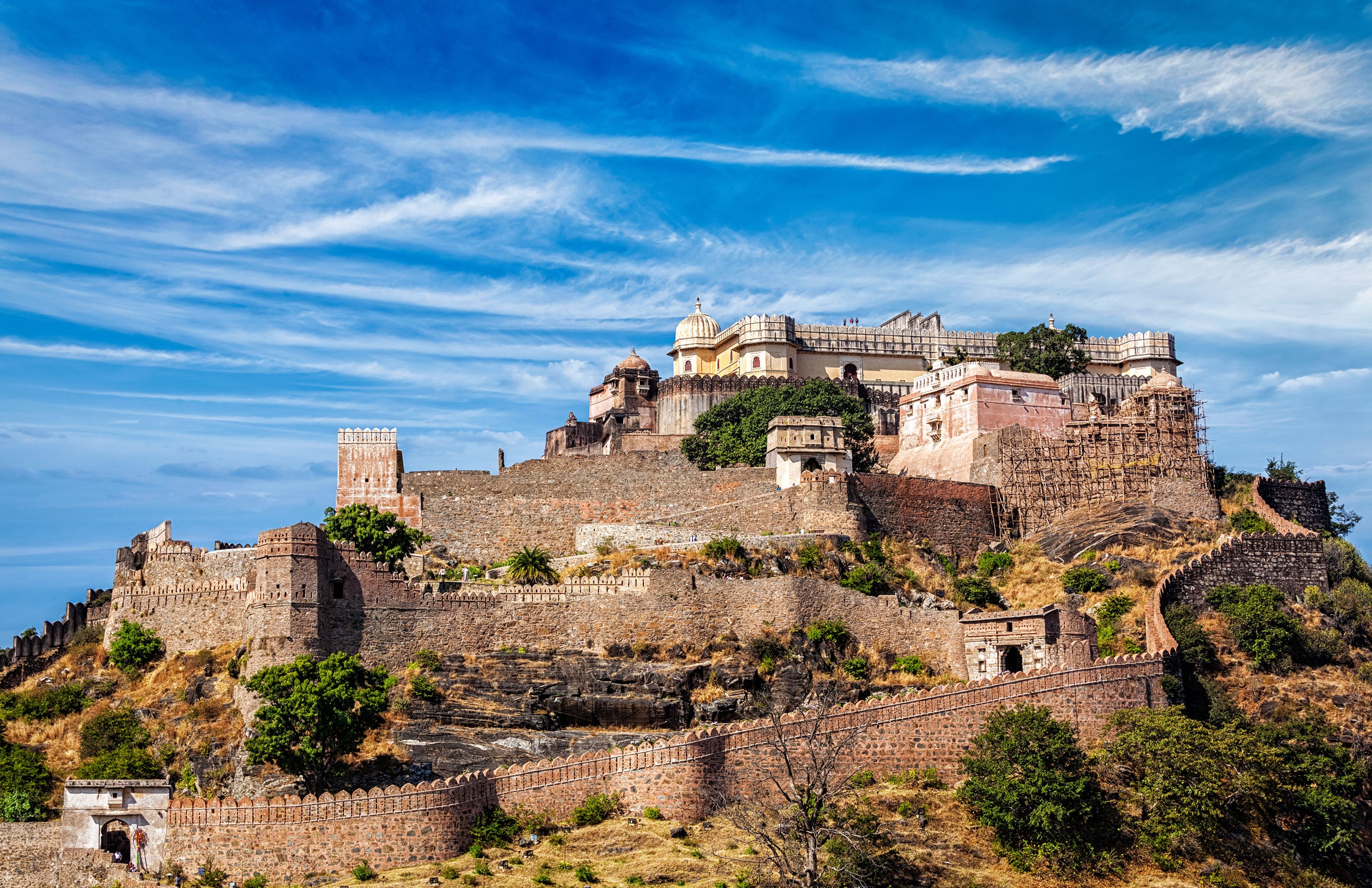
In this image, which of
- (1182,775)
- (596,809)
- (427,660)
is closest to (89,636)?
(427,660)

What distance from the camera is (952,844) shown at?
41562 millimetres

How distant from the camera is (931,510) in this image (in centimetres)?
6488

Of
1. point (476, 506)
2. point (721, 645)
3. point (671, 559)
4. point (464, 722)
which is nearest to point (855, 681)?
point (721, 645)

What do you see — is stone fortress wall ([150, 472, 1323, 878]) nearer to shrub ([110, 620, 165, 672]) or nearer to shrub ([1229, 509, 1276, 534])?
shrub ([1229, 509, 1276, 534])

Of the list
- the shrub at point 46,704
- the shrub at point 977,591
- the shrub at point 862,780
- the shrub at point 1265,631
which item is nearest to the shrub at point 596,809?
the shrub at point 862,780

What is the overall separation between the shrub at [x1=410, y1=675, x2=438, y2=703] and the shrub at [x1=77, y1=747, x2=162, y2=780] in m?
8.01

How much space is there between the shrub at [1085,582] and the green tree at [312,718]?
1072 inches

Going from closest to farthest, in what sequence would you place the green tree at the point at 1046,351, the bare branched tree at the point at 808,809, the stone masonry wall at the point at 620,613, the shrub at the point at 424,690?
the bare branched tree at the point at 808,809 → the shrub at the point at 424,690 → the stone masonry wall at the point at 620,613 → the green tree at the point at 1046,351

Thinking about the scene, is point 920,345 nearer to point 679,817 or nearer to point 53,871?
point 679,817

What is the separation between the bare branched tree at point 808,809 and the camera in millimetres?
38906

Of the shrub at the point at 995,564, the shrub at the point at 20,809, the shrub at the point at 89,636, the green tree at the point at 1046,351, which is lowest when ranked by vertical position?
the shrub at the point at 20,809

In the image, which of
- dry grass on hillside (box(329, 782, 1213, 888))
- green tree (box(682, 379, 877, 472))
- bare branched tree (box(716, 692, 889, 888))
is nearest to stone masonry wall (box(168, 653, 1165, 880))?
bare branched tree (box(716, 692, 889, 888))

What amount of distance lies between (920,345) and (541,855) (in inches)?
2013

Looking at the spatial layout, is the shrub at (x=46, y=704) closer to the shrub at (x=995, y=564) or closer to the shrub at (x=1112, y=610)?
the shrub at (x=995, y=564)
